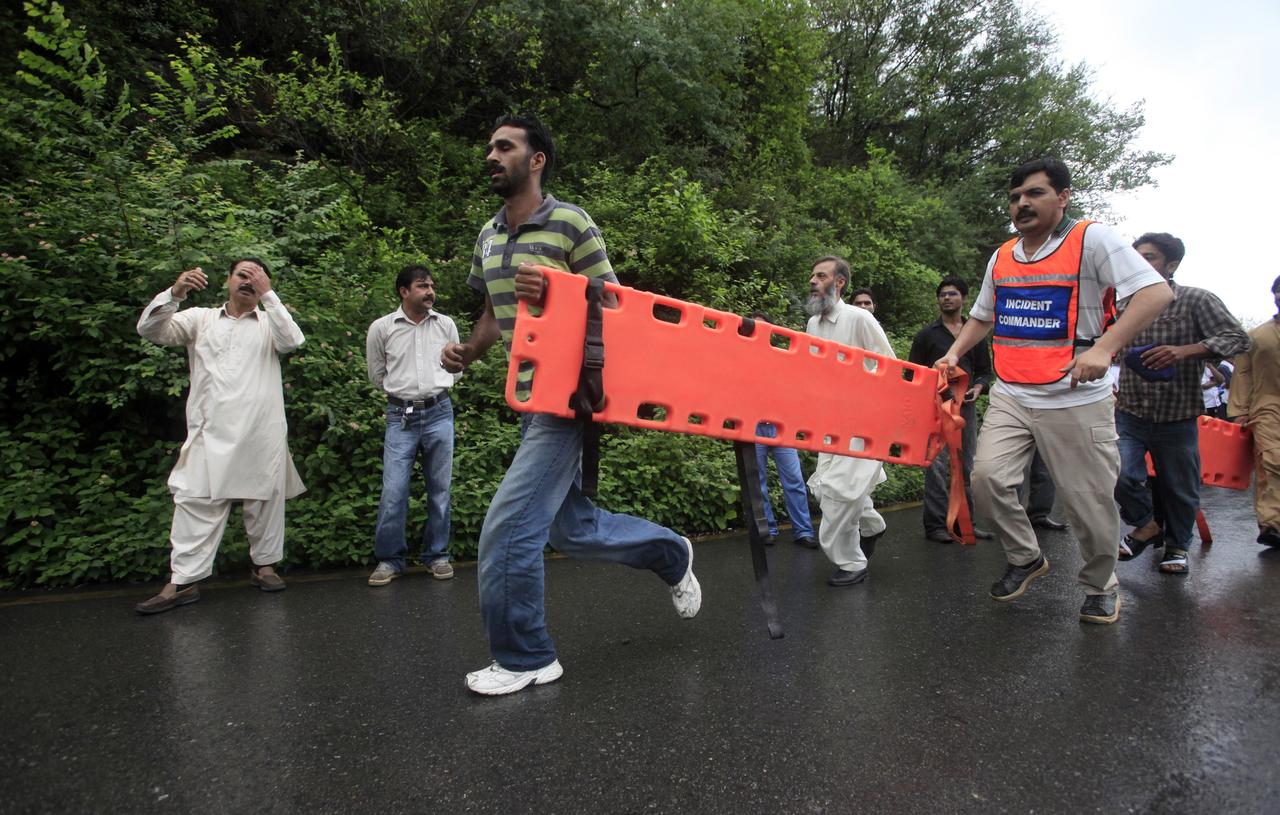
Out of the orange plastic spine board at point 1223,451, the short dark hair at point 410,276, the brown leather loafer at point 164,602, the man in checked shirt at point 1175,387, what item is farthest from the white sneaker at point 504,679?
the orange plastic spine board at point 1223,451

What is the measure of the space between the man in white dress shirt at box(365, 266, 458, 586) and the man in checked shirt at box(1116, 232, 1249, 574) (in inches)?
173

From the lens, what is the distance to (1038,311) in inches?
140

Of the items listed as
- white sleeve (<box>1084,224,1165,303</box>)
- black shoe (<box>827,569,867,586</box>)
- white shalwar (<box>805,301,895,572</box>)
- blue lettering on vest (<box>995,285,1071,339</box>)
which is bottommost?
black shoe (<box>827,569,867,586</box>)

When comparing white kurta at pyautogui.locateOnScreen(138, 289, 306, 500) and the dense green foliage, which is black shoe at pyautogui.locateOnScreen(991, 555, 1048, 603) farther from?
white kurta at pyautogui.locateOnScreen(138, 289, 306, 500)

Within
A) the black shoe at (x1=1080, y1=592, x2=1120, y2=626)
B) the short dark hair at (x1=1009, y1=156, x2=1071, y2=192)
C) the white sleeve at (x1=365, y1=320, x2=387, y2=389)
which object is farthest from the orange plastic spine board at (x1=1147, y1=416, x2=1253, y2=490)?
the white sleeve at (x1=365, y1=320, x2=387, y2=389)

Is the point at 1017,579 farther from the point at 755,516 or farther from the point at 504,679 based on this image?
the point at 504,679

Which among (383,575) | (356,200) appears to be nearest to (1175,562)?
(383,575)

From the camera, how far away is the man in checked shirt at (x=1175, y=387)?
4.65 meters

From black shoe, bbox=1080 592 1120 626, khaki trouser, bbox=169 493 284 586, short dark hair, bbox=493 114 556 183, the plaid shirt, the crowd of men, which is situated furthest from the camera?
the plaid shirt

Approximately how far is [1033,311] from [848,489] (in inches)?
54.3

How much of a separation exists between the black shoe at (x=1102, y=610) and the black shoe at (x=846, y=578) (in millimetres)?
1213

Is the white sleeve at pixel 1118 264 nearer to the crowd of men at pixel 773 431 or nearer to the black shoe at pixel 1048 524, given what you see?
the crowd of men at pixel 773 431

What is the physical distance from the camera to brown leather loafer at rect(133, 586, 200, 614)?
4.03 meters

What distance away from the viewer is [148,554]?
4.72 meters
